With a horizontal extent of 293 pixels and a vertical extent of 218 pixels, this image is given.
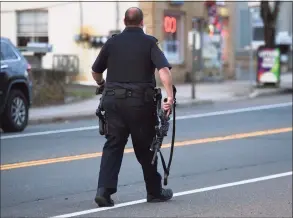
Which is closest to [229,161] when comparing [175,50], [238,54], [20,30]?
[20,30]

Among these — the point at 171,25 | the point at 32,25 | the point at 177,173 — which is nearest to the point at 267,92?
the point at 171,25

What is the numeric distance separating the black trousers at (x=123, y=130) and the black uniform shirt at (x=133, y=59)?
6.5 inches

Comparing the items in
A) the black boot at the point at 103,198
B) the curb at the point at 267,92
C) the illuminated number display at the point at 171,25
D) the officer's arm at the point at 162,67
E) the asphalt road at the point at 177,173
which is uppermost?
the illuminated number display at the point at 171,25

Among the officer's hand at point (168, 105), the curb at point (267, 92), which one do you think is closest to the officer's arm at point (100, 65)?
the officer's hand at point (168, 105)

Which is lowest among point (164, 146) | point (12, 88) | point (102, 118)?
point (164, 146)

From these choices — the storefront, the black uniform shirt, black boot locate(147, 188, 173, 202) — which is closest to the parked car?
the storefront

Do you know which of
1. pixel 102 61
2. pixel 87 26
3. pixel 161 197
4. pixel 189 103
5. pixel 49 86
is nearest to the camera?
pixel 102 61

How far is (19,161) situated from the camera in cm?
1009

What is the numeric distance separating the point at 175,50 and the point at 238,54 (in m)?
14.0

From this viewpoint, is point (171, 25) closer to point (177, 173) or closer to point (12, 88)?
point (12, 88)

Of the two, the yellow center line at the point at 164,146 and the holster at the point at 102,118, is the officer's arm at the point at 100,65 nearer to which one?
the holster at the point at 102,118

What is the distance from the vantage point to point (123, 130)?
6.67 meters

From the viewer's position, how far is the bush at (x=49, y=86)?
1922cm

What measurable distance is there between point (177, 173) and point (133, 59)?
3243 millimetres
